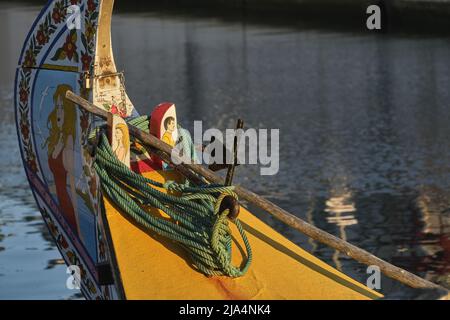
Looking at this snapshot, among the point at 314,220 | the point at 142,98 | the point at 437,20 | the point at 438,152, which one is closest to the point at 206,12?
the point at 437,20

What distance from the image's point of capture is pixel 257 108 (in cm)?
2000

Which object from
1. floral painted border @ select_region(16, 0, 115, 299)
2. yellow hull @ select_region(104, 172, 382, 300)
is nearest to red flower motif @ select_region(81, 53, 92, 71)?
floral painted border @ select_region(16, 0, 115, 299)

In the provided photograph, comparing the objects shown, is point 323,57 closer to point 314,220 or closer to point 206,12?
point 206,12

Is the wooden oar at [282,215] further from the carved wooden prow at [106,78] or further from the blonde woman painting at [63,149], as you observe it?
the blonde woman painting at [63,149]

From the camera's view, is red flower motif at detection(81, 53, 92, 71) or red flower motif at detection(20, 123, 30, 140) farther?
red flower motif at detection(20, 123, 30, 140)

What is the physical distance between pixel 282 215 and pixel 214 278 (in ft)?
2.03

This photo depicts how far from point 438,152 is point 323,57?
9930mm

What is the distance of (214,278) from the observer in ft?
21.1

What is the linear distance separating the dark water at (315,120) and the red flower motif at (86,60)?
2.91m

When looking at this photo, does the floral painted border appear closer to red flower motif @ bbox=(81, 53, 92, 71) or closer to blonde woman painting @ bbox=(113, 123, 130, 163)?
red flower motif @ bbox=(81, 53, 92, 71)

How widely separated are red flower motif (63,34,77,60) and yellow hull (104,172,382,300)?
5.55ft

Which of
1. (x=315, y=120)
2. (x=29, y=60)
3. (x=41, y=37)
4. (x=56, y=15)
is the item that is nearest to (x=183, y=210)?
(x=56, y=15)

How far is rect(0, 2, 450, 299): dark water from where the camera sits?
11773mm

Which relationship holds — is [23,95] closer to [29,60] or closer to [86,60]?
[29,60]
